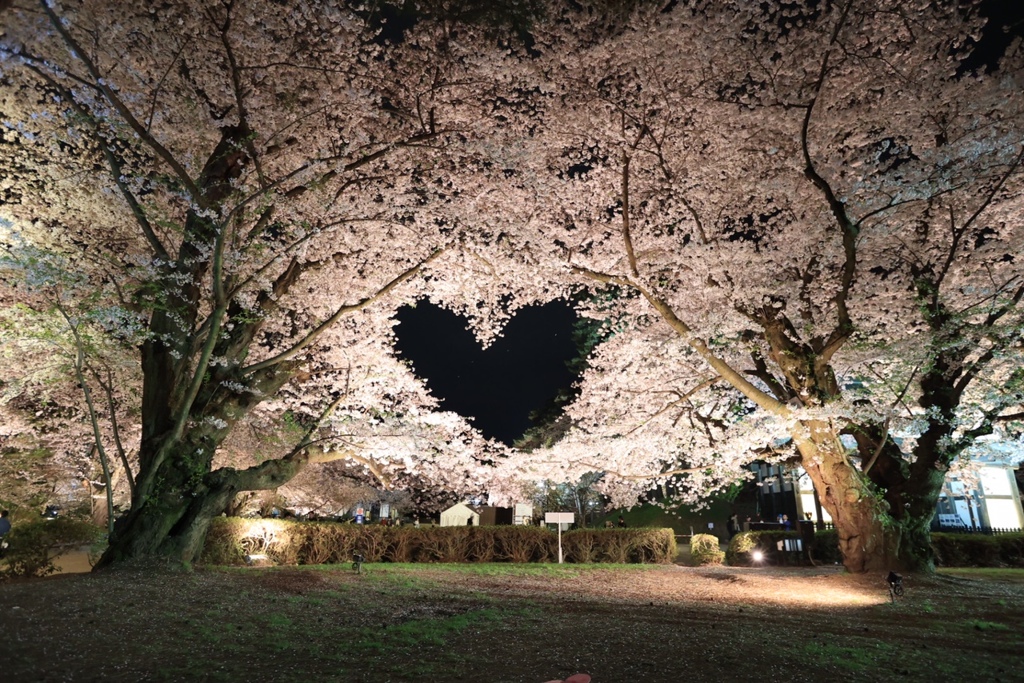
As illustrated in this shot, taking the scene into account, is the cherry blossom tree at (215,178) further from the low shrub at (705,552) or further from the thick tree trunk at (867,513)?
the low shrub at (705,552)

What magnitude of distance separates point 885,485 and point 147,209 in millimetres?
14678

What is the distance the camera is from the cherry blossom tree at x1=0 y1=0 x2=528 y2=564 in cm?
914

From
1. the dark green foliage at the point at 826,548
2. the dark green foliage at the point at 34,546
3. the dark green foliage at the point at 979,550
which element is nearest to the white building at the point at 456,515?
the dark green foliage at the point at 826,548

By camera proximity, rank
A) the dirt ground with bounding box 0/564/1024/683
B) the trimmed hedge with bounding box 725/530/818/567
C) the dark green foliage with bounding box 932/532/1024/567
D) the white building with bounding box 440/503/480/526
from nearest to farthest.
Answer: the dirt ground with bounding box 0/564/1024/683, the dark green foliage with bounding box 932/532/1024/567, the trimmed hedge with bounding box 725/530/818/567, the white building with bounding box 440/503/480/526

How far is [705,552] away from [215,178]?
15740 millimetres

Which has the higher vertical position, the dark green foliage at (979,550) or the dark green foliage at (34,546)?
the dark green foliage at (34,546)

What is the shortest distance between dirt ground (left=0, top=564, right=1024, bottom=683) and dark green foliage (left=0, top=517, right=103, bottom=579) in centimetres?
151

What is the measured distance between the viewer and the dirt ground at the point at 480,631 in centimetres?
444

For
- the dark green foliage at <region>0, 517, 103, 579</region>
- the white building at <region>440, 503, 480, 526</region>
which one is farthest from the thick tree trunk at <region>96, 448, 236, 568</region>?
the white building at <region>440, 503, 480, 526</region>

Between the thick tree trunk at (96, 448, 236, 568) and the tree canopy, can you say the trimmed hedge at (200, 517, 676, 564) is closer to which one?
the tree canopy

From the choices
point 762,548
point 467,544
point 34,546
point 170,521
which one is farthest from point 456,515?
point 34,546

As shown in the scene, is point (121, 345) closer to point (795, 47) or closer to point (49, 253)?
point (49, 253)

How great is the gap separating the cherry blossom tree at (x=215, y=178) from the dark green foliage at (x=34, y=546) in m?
1.04

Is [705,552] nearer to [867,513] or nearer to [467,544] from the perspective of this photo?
[867,513]
